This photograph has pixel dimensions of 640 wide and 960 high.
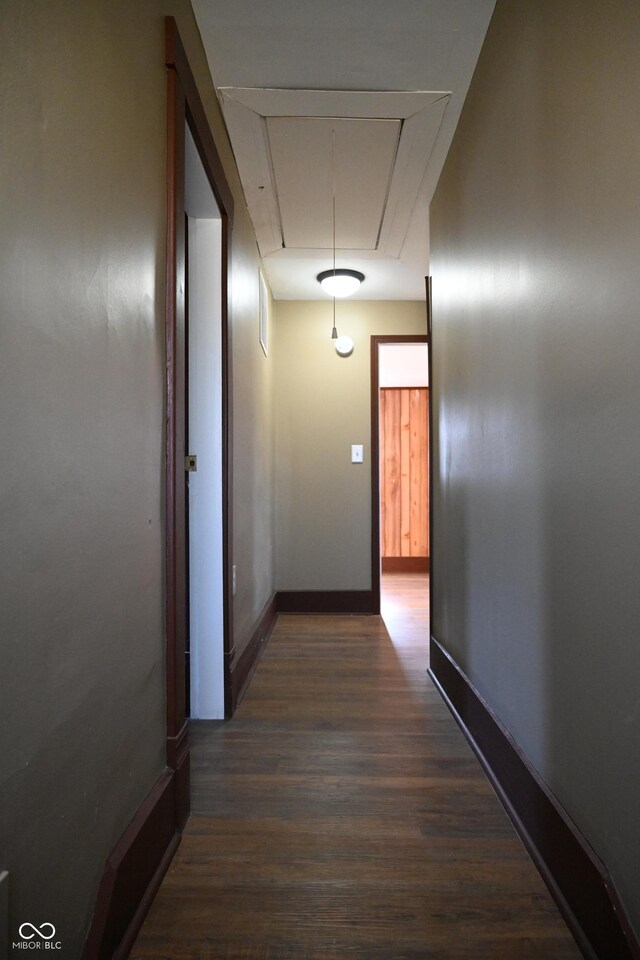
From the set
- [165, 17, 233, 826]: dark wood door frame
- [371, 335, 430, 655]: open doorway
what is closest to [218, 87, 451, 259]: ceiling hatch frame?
[165, 17, 233, 826]: dark wood door frame

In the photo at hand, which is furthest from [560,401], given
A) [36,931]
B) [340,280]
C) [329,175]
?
[340,280]

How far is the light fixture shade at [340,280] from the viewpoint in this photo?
12.0 feet

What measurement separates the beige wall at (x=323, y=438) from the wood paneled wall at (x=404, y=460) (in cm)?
201

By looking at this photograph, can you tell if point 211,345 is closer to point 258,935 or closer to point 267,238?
point 267,238

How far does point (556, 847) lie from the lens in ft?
3.92

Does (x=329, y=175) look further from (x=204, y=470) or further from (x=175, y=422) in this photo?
(x=175, y=422)

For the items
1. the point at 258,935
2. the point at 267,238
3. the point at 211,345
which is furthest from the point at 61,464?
the point at 267,238

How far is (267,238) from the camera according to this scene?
318 cm

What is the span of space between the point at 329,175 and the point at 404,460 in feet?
13.0

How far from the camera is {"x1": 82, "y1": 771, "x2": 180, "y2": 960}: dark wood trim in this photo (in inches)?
38.0

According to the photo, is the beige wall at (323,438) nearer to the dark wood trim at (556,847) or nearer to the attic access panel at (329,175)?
the attic access panel at (329,175)

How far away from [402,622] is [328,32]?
325 centimetres

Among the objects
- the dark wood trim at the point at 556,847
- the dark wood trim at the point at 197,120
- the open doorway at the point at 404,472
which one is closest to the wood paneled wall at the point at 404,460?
the open doorway at the point at 404,472

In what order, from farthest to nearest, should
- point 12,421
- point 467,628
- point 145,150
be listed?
point 467,628 < point 145,150 < point 12,421
